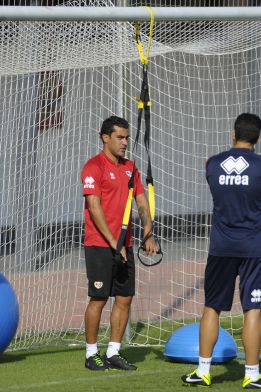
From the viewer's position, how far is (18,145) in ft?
37.0

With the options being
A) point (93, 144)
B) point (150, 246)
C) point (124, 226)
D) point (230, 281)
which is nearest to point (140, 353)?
point (150, 246)

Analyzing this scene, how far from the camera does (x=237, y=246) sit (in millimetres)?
7621

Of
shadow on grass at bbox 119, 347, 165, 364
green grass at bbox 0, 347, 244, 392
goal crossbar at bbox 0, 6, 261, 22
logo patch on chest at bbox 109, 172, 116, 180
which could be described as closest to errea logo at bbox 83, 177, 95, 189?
logo patch on chest at bbox 109, 172, 116, 180

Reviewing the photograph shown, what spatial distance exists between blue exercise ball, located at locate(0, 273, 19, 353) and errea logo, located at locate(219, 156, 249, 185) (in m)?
2.14

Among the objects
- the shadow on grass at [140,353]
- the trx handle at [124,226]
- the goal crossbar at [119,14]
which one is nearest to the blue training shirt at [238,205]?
the trx handle at [124,226]

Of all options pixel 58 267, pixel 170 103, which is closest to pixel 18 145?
pixel 58 267

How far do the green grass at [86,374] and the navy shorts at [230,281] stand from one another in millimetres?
611

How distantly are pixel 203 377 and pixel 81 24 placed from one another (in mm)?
3573

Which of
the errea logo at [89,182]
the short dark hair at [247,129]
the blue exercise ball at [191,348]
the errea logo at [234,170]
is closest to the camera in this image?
the errea logo at [234,170]

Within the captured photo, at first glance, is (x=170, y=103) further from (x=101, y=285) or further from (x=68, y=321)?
(x=101, y=285)

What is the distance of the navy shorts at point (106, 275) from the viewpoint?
27.9 feet

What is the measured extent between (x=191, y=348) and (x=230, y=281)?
121cm

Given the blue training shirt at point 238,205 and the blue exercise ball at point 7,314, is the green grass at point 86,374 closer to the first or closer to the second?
the blue exercise ball at point 7,314

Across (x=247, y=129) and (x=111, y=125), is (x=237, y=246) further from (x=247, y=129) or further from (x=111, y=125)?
(x=111, y=125)
